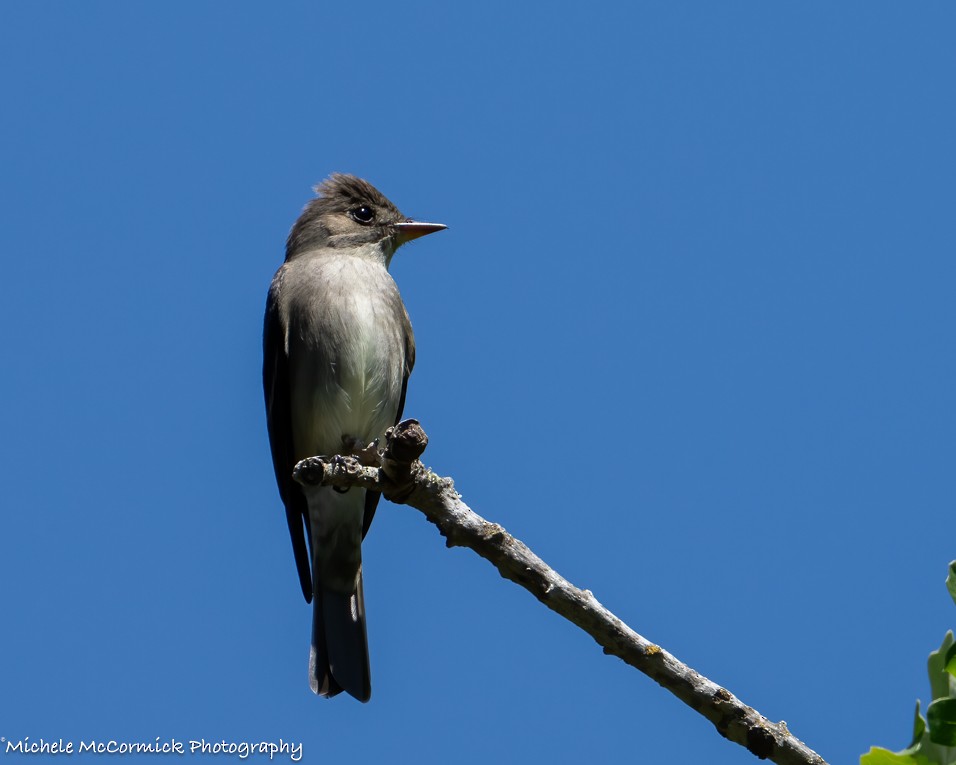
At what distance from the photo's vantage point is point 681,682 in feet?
13.7

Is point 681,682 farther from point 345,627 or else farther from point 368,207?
point 368,207

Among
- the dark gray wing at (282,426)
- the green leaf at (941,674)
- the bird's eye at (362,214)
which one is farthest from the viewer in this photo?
the bird's eye at (362,214)

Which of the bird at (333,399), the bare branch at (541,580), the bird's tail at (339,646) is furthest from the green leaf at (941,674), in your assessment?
the bird's tail at (339,646)

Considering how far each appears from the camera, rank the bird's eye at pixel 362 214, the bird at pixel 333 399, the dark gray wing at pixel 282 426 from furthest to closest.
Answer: the bird's eye at pixel 362 214
the dark gray wing at pixel 282 426
the bird at pixel 333 399

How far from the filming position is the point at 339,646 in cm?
747

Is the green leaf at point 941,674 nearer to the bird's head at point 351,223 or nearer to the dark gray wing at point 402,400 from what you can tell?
the dark gray wing at point 402,400

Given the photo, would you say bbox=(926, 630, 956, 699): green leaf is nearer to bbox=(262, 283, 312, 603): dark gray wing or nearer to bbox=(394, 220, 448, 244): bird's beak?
bbox=(262, 283, 312, 603): dark gray wing

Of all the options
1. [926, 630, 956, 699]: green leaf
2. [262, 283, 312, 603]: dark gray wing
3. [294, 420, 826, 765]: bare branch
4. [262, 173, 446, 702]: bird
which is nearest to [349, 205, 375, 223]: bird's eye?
[262, 173, 446, 702]: bird

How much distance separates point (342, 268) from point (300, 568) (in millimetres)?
1954

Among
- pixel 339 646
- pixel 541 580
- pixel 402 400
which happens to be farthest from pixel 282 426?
pixel 541 580

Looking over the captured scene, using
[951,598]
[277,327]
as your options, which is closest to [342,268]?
[277,327]

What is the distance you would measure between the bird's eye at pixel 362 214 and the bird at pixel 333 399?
243 mm

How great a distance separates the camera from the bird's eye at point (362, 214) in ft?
27.6

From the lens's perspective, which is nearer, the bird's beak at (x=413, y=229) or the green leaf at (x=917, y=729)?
the green leaf at (x=917, y=729)
